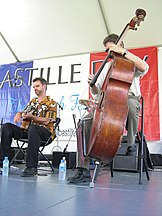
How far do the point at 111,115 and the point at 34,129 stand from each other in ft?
3.02

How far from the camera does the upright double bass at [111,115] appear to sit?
1.31 m

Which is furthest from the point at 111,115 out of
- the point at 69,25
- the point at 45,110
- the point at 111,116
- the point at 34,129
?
the point at 69,25

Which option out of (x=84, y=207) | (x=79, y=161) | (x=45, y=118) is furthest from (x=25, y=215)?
(x=45, y=118)

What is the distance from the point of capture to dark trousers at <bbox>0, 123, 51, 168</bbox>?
198 centimetres

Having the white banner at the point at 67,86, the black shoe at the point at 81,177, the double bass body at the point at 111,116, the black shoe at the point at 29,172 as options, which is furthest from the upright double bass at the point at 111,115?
the white banner at the point at 67,86

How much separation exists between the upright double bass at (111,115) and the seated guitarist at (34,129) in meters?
0.75

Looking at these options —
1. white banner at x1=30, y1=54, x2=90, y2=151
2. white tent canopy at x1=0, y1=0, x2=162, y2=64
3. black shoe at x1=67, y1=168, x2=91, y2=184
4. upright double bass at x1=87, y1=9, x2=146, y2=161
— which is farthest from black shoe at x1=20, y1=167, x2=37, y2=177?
white tent canopy at x1=0, y1=0, x2=162, y2=64

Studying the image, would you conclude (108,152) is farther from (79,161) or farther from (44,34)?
(44,34)

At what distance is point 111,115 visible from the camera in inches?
52.2

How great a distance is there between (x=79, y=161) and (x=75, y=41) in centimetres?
→ 307

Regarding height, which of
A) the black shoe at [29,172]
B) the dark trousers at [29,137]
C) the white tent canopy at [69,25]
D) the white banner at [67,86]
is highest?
the white tent canopy at [69,25]

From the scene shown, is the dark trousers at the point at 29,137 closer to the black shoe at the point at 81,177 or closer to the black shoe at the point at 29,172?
the black shoe at the point at 29,172

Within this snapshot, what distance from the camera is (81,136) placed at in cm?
171

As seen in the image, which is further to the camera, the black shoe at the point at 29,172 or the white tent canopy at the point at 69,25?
the white tent canopy at the point at 69,25
